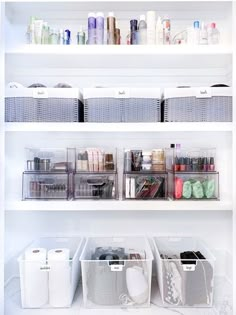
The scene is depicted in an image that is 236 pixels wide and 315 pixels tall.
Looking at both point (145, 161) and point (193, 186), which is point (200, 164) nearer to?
point (193, 186)

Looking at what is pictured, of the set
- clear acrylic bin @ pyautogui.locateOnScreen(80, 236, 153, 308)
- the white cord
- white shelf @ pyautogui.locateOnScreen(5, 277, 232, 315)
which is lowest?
white shelf @ pyautogui.locateOnScreen(5, 277, 232, 315)

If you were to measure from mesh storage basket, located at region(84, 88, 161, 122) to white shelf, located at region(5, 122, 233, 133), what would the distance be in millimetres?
29

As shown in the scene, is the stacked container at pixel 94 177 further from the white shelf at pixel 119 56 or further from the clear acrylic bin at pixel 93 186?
the white shelf at pixel 119 56

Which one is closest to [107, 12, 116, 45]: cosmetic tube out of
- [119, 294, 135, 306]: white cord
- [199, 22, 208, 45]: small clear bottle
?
[199, 22, 208, 45]: small clear bottle

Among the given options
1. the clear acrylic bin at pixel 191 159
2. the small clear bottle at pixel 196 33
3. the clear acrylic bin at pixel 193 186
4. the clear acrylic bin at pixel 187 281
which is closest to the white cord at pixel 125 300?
the clear acrylic bin at pixel 187 281

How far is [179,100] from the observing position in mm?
1421

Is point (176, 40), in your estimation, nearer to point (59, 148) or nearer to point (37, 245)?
point (59, 148)

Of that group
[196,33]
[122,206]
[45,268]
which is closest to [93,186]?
[122,206]

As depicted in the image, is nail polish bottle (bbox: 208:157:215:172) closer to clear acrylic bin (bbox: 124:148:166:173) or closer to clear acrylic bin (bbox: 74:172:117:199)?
clear acrylic bin (bbox: 124:148:166:173)

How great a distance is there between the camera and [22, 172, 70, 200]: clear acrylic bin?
1.46 metres

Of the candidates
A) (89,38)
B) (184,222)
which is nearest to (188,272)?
(184,222)

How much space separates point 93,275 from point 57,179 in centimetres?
43

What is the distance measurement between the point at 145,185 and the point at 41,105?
57 centimetres

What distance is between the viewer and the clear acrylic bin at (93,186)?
146 cm
